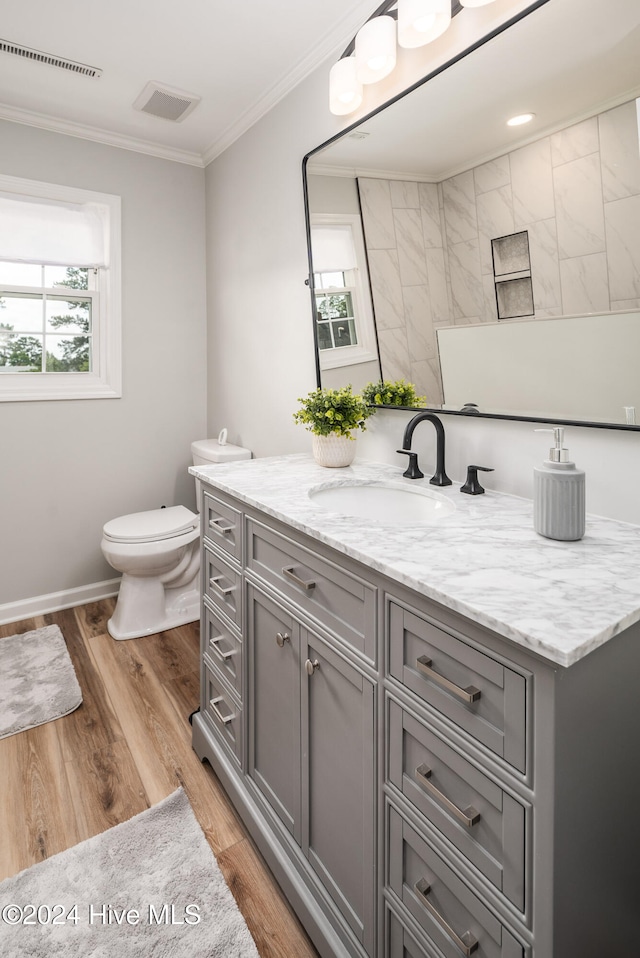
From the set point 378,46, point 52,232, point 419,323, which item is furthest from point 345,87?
point 52,232

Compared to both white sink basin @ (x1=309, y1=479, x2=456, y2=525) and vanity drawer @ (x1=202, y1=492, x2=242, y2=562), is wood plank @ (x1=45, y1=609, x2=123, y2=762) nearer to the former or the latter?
vanity drawer @ (x1=202, y1=492, x2=242, y2=562)

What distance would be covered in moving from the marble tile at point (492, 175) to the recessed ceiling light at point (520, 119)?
7 cm

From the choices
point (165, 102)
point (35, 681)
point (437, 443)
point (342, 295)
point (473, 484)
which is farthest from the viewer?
point (165, 102)

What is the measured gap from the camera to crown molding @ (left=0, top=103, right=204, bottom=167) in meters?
2.52

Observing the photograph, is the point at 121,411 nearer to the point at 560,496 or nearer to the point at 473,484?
the point at 473,484

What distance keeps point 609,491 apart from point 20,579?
2825 mm

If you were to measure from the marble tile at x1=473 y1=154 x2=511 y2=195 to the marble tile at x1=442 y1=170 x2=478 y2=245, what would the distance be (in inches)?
0.8

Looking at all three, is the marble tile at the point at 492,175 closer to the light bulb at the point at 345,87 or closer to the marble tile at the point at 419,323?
the marble tile at the point at 419,323

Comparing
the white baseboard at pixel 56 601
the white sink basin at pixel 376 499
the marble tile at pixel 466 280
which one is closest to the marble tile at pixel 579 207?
the marble tile at pixel 466 280

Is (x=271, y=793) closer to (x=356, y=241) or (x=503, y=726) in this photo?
(x=503, y=726)

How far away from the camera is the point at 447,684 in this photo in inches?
31.7

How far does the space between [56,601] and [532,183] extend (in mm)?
2934

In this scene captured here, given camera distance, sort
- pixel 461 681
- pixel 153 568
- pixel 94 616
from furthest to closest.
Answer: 1. pixel 94 616
2. pixel 153 568
3. pixel 461 681

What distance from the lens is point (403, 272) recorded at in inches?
63.4
